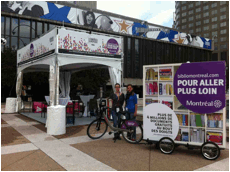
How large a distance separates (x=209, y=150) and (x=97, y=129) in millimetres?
3457

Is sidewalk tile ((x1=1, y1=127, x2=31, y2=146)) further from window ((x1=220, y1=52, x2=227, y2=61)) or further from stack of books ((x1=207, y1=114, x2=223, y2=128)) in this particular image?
window ((x1=220, y1=52, x2=227, y2=61))

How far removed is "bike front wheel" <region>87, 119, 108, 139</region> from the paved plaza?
21 centimetres

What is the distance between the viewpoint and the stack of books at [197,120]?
5.41 metres

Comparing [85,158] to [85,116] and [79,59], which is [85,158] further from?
[85,116]

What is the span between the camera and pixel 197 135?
5.43 meters

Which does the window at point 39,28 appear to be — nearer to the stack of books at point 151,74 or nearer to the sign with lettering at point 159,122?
the stack of books at point 151,74

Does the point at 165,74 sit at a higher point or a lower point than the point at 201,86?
higher

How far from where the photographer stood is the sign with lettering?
5.67m

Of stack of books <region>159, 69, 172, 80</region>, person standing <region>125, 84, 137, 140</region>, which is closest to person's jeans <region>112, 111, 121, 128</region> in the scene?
person standing <region>125, 84, 137, 140</region>

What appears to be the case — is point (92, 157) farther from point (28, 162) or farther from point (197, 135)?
point (197, 135)

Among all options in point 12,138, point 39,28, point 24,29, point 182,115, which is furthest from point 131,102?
point 39,28

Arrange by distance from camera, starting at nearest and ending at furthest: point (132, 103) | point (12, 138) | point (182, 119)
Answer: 1. point (182, 119)
2. point (132, 103)
3. point (12, 138)

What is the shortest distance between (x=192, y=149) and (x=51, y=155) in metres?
3.66

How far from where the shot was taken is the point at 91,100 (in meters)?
11.5
